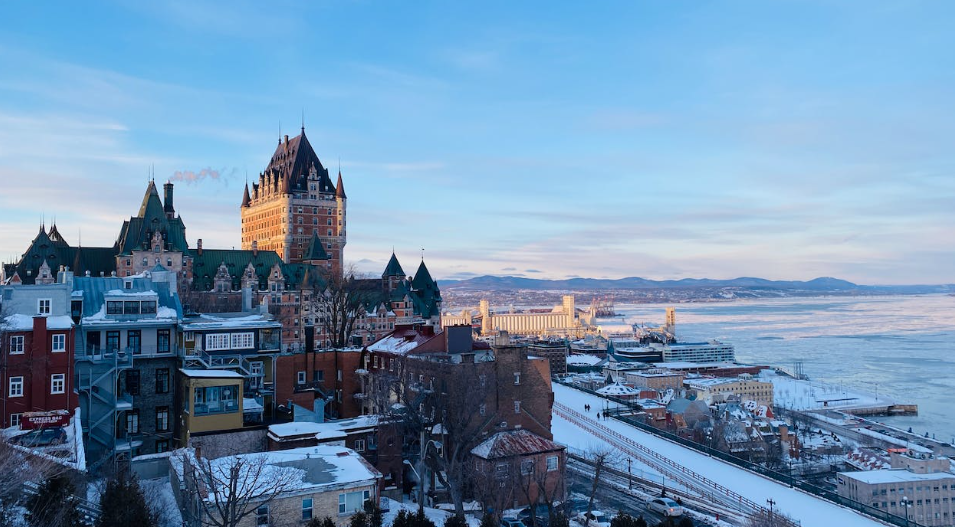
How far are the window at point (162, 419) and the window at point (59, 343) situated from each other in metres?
5.59

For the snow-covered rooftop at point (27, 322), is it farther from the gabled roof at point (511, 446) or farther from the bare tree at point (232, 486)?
the gabled roof at point (511, 446)

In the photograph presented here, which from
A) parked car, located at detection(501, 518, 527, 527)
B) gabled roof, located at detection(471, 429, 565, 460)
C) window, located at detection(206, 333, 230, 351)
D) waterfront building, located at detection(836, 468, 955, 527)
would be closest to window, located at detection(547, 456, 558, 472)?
gabled roof, located at detection(471, 429, 565, 460)

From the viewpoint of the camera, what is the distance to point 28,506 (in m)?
18.0

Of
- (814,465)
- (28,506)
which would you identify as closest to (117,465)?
(28,506)

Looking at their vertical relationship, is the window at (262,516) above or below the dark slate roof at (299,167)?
below

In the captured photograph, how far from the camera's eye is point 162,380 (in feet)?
111

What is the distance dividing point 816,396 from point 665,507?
9689cm

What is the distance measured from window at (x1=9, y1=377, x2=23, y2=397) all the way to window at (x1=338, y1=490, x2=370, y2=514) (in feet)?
44.9

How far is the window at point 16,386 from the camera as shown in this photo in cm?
2806

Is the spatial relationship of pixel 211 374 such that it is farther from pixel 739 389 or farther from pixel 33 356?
pixel 739 389

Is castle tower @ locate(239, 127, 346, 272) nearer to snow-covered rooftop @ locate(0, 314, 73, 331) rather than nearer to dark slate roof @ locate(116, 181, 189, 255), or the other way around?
dark slate roof @ locate(116, 181, 189, 255)

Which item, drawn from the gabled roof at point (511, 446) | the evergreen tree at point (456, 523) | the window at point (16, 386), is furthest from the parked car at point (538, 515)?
the window at point (16, 386)

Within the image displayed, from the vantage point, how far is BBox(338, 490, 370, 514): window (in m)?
25.0

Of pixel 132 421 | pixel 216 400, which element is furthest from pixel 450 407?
pixel 132 421
